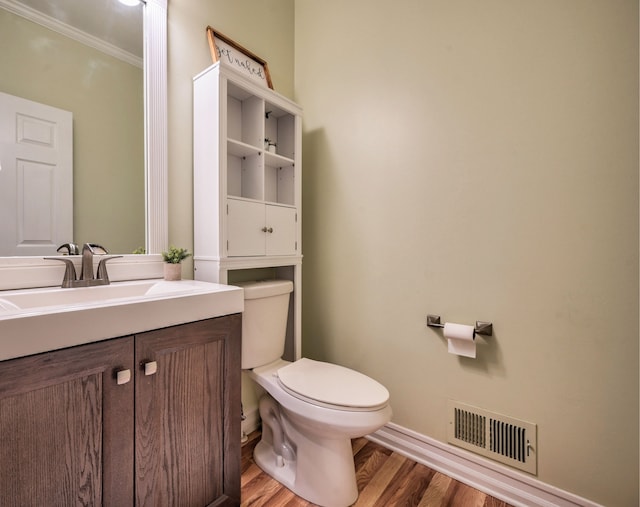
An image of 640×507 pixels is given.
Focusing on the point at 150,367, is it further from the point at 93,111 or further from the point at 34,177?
the point at 93,111

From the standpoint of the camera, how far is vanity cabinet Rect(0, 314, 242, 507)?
2.32ft

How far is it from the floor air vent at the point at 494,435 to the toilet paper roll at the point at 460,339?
25 centimetres

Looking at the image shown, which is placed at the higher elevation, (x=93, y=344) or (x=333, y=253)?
(x=333, y=253)

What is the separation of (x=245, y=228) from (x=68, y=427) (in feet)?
3.08

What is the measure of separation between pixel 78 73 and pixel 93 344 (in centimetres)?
107

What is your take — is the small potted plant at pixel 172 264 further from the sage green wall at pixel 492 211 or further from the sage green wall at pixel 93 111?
the sage green wall at pixel 492 211

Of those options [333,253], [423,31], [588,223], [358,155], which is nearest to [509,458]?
[588,223]

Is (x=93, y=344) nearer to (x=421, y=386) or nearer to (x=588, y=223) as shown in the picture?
(x=421, y=386)

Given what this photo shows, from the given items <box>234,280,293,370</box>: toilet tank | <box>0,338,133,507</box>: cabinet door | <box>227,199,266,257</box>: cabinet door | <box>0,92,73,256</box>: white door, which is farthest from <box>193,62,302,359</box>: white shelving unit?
<box>0,338,133,507</box>: cabinet door

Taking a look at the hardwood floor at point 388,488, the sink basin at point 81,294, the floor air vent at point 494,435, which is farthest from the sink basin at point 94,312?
the floor air vent at point 494,435

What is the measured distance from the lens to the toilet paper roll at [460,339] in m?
1.34

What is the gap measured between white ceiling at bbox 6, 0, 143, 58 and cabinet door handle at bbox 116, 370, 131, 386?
129cm

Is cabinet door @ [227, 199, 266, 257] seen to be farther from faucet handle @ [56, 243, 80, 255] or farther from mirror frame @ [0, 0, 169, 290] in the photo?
faucet handle @ [56, 243, 80, 255]

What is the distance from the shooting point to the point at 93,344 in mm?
790
